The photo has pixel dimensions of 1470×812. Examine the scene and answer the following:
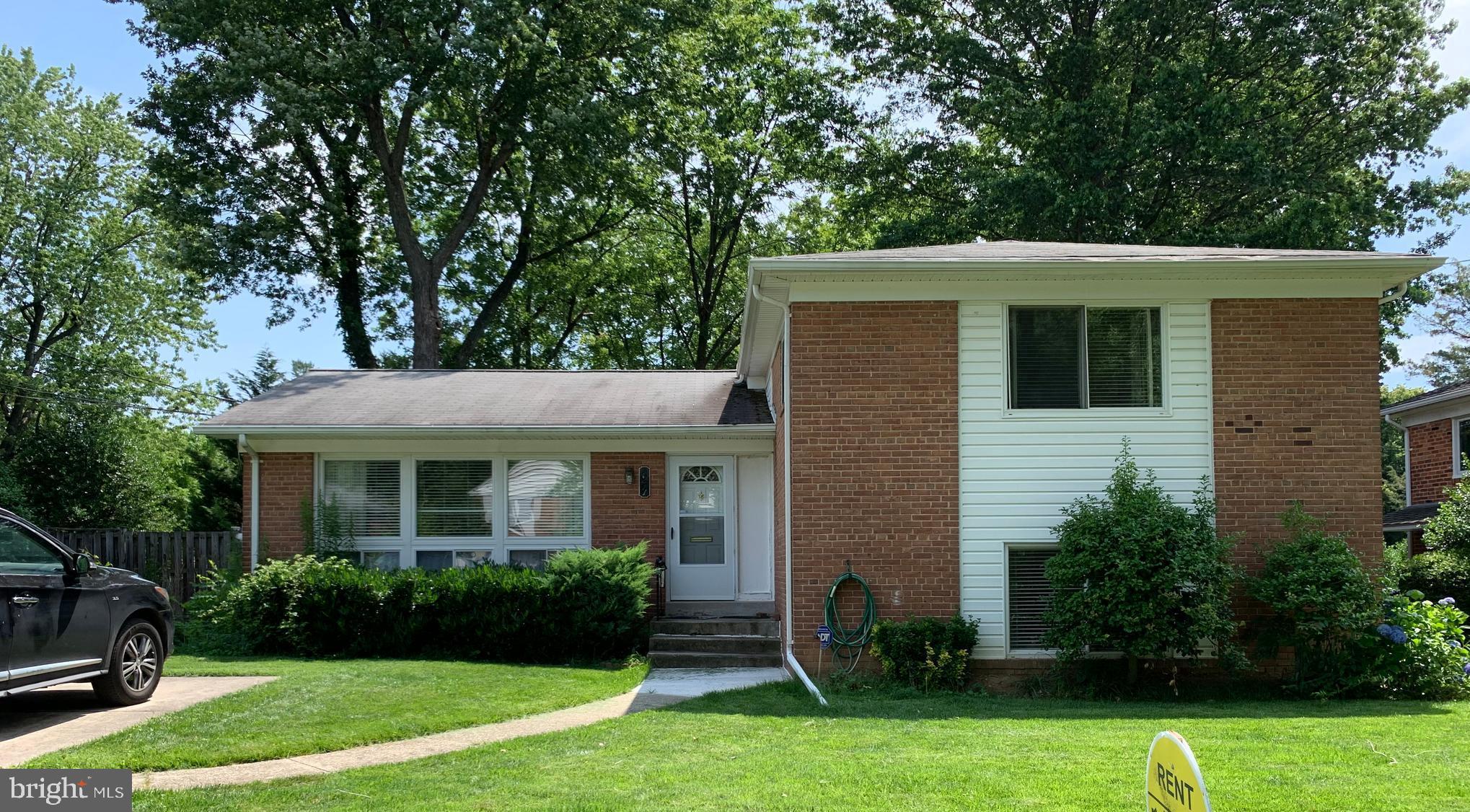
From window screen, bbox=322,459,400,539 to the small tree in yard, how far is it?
9.29m

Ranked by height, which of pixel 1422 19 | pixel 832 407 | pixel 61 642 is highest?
pixel 1422 19

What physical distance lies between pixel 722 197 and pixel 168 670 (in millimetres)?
21821

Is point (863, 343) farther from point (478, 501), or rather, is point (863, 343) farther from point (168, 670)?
point (168, 670)

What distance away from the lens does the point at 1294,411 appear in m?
11.2

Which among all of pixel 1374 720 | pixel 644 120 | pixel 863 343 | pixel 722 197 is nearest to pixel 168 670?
pixel 863 343

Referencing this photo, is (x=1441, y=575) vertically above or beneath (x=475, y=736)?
above

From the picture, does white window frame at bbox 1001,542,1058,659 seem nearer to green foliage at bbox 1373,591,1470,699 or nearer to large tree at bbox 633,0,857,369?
green foliage at bbox 1373,591,1470,699

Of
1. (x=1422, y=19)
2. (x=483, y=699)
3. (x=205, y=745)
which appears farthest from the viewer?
(x=1422, y=19)

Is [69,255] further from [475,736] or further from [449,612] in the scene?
[475,736]

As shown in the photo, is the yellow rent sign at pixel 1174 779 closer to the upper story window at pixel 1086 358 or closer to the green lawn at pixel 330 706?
the green lawn at pixel 330 706

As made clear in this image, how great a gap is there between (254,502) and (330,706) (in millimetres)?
7047

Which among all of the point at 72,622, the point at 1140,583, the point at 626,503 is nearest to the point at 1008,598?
the point at 1140,583

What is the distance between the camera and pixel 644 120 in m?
27.7

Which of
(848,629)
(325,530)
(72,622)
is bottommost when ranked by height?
(848,629)
